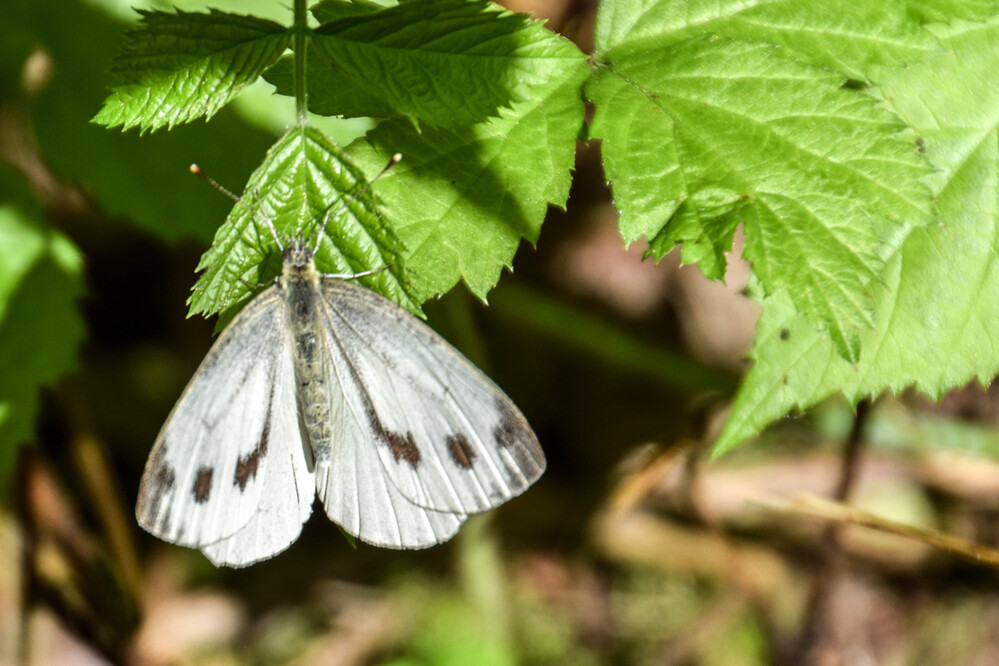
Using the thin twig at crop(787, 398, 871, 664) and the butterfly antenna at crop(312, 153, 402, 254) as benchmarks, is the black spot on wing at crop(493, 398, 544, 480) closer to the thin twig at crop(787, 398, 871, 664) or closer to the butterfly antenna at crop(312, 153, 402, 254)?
the butterfly antenna at crop(312, 153, 402, 254)

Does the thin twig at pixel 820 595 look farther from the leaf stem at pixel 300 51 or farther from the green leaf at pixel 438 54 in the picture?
the leaf stem at pixel 300 51

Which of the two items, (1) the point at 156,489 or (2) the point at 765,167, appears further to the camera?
(1) the point at 156,489

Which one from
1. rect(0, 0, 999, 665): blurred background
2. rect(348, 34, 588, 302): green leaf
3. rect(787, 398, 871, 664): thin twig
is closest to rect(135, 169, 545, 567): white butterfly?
rect(348, 34, 588, 302): green leaf

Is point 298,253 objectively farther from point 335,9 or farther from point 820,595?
point 820,595

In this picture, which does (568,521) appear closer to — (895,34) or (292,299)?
(292,299)

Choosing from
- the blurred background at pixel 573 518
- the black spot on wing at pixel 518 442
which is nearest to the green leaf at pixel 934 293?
the black spot on wing at pixel 518 442

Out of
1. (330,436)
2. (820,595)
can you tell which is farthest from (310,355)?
(820,595)

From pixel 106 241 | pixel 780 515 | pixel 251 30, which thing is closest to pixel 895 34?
pixel 251 30
